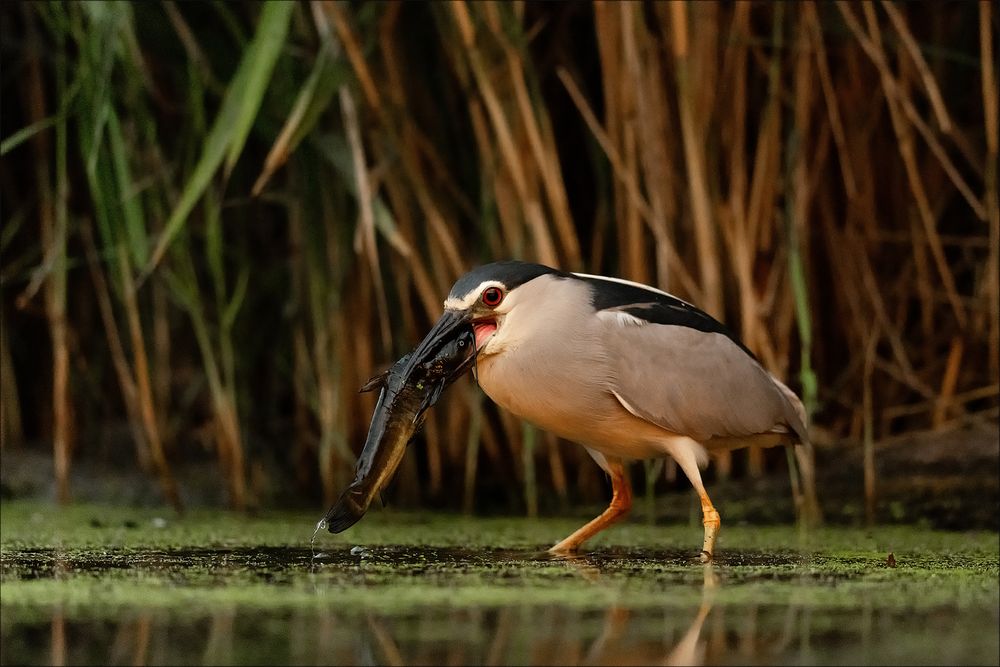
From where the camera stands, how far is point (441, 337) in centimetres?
302

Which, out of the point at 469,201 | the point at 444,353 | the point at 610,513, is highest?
the point at 469,201

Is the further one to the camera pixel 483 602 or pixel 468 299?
pixel 468 299

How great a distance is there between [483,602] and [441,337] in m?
1.00

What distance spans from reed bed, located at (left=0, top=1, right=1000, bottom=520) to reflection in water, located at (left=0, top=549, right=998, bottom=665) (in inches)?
55.5

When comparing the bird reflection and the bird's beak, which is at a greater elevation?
the bird's beak

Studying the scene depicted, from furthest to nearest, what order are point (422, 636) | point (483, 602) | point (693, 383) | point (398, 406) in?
point (693, 383)
point (398, 406)
point (483, 602)
point (422, 636)

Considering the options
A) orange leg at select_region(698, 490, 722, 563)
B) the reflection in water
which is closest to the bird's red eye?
orange leg at select_region(698, 490, 722, 563)

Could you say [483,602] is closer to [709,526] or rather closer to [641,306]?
[709,526]

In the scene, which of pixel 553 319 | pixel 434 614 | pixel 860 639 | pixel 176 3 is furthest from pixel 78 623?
pixel 176 3

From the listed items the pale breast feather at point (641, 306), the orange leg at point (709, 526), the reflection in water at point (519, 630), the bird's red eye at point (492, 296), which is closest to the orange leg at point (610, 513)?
the orange leg at point (709, 526)

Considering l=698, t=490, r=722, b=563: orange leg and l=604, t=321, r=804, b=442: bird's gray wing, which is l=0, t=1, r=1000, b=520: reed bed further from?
l=698, t=490, r=722, b=563: orange leg

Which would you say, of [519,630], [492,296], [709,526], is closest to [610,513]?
[709,526]

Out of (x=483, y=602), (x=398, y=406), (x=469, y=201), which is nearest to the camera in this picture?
(x=483, y=602)

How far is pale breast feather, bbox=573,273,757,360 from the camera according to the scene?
3166 mm
